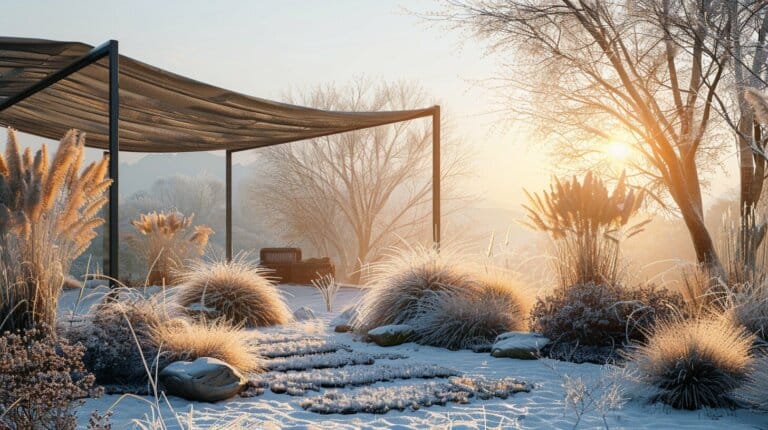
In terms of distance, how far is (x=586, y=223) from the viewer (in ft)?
17.6

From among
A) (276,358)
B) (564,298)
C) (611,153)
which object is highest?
(611,153)

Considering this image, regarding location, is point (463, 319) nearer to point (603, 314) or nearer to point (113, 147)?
point (603, 314)

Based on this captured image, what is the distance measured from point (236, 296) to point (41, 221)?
9.31 feet

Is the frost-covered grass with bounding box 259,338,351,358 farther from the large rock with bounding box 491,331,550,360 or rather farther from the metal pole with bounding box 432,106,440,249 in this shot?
the metal pole with bounding box 432,106,440,249

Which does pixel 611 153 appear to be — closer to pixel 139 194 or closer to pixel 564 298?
pixel 564 298

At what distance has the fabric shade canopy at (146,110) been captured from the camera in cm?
612

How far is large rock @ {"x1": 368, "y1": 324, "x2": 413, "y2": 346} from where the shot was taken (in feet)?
18.0

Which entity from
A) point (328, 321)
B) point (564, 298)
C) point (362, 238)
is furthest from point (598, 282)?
point (362, 238)

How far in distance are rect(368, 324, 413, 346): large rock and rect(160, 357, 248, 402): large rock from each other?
1898 mm

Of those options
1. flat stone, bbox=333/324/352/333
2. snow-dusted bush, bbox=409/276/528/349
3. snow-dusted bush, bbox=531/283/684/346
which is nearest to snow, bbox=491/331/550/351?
snow-dusted bush, bbox=531/283/684/346

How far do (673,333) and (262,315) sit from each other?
141 inches

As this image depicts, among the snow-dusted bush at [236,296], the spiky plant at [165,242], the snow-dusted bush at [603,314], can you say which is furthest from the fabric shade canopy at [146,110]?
the snow-dusted bush at [603,314]

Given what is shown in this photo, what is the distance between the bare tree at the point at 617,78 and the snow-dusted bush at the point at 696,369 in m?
5.76

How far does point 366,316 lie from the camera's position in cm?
603
